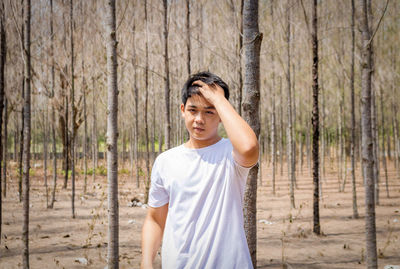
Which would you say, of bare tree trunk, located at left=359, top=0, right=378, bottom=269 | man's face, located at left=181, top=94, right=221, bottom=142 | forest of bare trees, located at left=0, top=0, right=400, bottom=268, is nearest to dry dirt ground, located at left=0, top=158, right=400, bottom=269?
forest of bare trees, located at left=0, top=0, right=400, bottom=268

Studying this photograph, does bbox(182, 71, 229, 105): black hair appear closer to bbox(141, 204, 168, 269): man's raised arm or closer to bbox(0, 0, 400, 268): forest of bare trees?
bbox(141, 204, 168, 269): man's raised arm

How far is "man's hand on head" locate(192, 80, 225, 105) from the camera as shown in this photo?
1.22 meters

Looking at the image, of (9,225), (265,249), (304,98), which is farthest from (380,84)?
(9,225)

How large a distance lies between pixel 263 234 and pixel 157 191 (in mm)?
5438

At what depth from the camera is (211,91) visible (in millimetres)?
1235

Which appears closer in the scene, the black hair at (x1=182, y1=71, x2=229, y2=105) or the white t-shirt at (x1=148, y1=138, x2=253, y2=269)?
the white t-shirt at (x1=148, y1=138, x2=253, y2=269)

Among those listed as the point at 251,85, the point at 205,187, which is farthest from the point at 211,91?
the point at 251,85

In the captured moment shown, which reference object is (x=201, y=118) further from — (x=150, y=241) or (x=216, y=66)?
(x=216, y=66)

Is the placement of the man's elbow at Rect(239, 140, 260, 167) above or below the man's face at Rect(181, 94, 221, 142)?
below

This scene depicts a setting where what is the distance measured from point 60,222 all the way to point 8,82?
4.57 m

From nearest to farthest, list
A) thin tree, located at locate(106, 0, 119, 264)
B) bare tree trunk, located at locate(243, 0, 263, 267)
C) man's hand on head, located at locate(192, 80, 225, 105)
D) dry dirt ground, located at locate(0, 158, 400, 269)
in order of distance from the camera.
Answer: man's hand on head, located at locate(192, 80, 225, 105), bare tree trunk, located at locate(243, 0, 263, 267), thin tree, located at locate(106, 0, 119, 264), dry dirt ground, located at locate(0, 158, 400, 269)

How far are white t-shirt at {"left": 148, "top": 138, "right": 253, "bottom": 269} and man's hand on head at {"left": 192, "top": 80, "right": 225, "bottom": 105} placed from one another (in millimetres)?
187

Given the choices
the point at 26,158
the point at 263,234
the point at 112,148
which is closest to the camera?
the point at 112,148

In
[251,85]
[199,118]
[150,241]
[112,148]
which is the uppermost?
[251,85]
